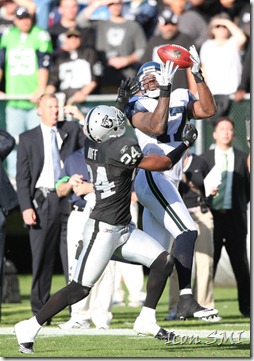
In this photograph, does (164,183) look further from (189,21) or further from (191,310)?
(189,21)

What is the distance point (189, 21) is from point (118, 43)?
1073 mm

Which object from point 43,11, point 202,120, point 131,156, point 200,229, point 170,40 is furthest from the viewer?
point 43,11

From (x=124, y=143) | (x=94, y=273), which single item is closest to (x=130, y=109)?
(x=124, y=143)

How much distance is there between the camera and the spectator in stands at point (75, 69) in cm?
1371

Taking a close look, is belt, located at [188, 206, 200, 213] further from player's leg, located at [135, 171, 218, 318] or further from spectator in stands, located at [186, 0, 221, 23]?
spectator in stands, located at [186, 0, 221, 23]

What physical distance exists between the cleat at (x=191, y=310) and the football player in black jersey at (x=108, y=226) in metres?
0.20

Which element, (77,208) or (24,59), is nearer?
(77,208)

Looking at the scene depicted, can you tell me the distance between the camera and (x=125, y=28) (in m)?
14.4

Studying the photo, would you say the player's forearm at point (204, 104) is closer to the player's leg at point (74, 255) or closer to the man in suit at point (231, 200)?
the player's leg at point (74, 255)

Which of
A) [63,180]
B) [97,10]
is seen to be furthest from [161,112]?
[97,10]

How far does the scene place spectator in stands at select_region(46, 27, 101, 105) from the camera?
13.7 meters

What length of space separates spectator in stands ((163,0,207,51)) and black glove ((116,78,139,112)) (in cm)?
601

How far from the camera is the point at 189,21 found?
14586 millimetres

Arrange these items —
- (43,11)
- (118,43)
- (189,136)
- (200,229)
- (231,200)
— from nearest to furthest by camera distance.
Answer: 1. (189,136)
2. (200,229)
3. (231,200)
4. (118,43)
5. (43,11)
